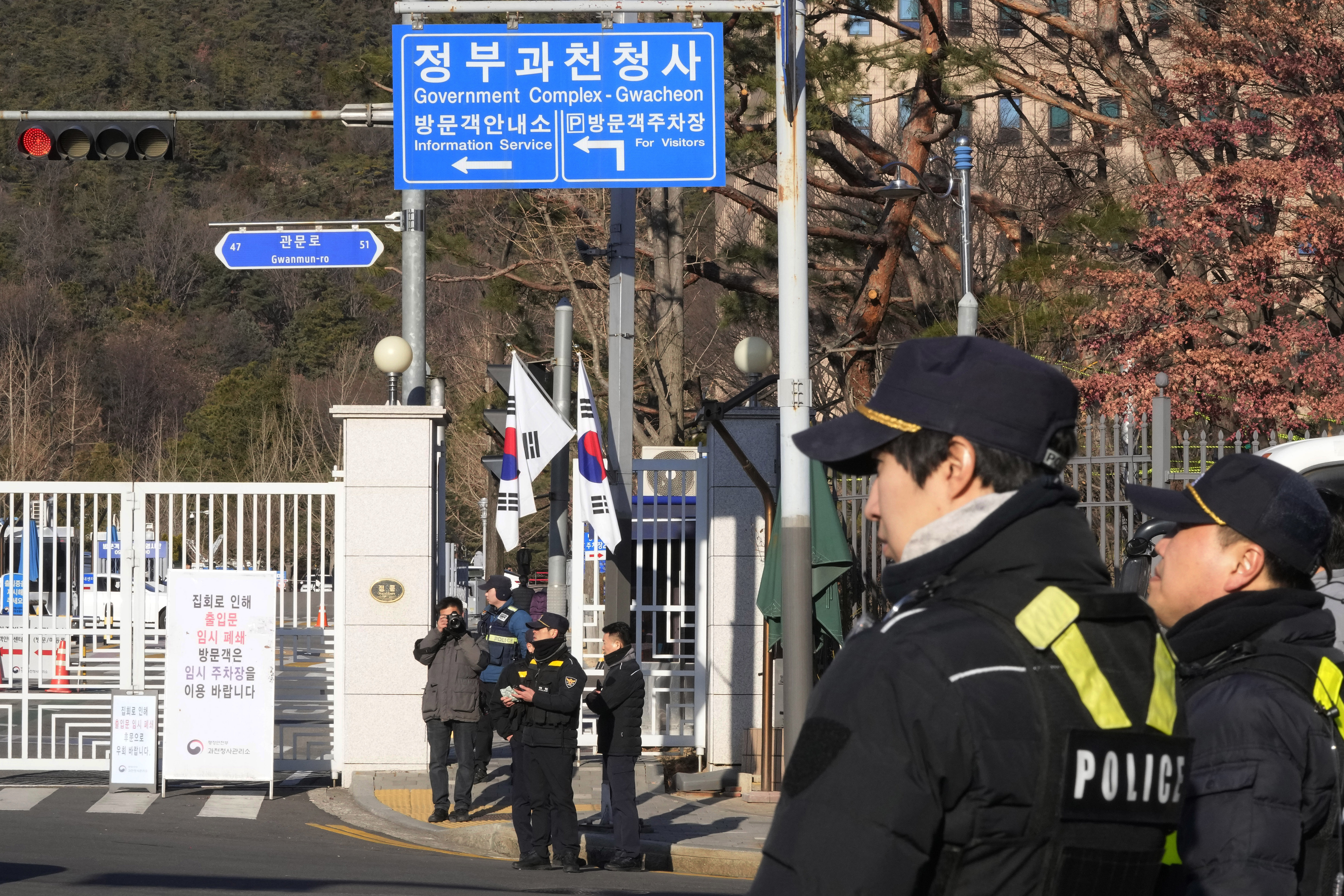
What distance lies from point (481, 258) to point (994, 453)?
26317mm

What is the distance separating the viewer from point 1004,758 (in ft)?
6.55

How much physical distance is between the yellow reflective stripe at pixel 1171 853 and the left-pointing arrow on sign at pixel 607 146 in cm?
1042

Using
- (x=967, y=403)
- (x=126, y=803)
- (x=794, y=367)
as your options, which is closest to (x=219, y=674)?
(x=126, y=803)

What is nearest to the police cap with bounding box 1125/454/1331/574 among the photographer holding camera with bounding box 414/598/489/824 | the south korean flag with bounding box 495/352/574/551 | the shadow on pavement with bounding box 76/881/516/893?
the shadow on pavement with bounding box 76/881/516/893

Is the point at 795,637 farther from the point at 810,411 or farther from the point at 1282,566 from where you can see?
the point at 1282,566

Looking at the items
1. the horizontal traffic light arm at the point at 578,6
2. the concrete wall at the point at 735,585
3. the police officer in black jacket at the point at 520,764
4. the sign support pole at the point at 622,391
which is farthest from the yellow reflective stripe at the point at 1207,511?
the concrete wall at the point at 735,585

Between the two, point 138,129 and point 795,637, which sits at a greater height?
point 138,129

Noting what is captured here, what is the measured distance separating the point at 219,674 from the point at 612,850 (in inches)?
157

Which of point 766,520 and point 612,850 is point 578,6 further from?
point 612,850

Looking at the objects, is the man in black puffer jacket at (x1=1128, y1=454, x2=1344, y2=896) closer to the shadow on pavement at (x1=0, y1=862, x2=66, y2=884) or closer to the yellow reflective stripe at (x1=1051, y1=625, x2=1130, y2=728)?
the yellow reflective stripe at (x1=1051, y1=625, x2=1130, y2=728)

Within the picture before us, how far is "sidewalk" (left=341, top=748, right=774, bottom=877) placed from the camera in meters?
10.8

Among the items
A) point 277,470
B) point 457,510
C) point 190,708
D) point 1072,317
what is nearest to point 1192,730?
point 190,708

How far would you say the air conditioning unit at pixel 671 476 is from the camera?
14.6m

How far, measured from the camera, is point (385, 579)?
14031 mm
